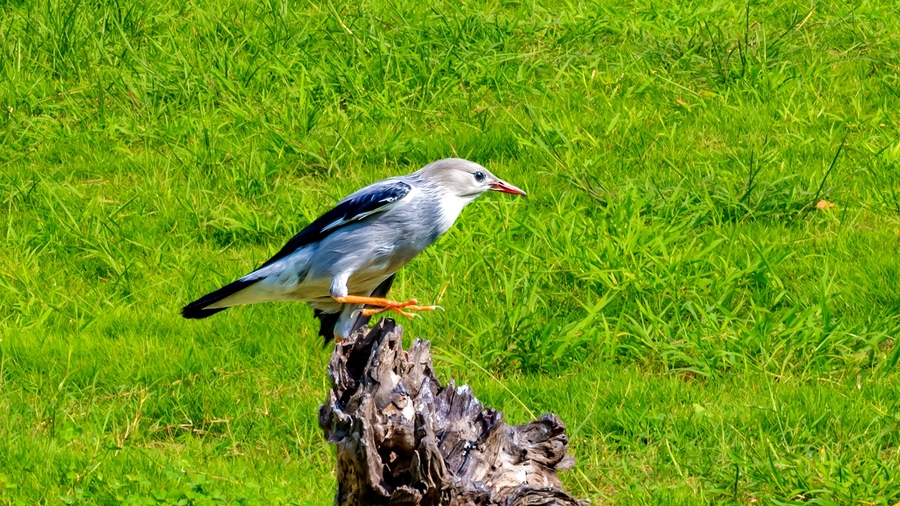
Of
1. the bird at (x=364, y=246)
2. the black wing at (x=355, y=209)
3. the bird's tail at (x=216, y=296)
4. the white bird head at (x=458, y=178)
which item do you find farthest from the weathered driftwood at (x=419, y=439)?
the bird's tail at (x=216, y=296)

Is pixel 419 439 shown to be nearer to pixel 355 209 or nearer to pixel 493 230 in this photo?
pixel 355 209

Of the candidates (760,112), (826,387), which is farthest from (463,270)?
(760,112)

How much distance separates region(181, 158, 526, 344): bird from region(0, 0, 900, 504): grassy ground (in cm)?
69

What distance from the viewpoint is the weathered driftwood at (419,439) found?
381 cm

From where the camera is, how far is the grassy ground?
5355mm

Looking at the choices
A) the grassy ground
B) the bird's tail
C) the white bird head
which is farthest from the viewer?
the grassy ground

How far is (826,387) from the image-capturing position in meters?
5.66

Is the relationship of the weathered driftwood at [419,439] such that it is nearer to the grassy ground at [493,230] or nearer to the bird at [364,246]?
the bird at [364,246]

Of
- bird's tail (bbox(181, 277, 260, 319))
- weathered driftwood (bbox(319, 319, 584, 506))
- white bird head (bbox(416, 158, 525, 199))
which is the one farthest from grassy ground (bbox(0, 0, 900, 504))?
white bird head (bbox(416, 158, 525, 199))

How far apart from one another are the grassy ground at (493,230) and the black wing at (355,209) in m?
0.86

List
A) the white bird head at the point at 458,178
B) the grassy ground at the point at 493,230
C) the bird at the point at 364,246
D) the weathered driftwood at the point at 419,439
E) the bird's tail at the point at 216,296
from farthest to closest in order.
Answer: the grassy ground at the point at 493,230 → the bird's tail at the point at 216,296 → the white bird head at the point at 458,178 → the bird at the point at 364,246 → the weathered driftwood at the point at 419,439

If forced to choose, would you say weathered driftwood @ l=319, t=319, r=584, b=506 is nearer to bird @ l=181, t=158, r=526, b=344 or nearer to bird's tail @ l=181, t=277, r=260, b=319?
bird @ l=181, t=158, r=526, b=344

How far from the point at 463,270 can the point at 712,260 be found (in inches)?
51.3

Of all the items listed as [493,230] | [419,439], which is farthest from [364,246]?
[493,230]
